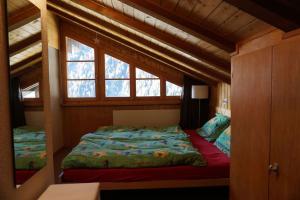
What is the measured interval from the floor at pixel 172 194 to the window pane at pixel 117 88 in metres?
2.60

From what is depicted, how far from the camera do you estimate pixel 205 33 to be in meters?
1.96

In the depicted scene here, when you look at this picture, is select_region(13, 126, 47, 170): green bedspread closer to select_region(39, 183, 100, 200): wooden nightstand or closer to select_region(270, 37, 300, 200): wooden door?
select_region(39, 183, 100, 200): wooden nightstand

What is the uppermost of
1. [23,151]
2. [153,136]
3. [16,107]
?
[16,107]

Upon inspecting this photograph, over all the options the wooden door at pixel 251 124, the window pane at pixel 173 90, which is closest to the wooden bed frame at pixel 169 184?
the wooden door at pixel 251 124

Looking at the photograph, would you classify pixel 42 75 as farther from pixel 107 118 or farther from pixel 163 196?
pixel 107 118

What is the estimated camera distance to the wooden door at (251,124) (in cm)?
136

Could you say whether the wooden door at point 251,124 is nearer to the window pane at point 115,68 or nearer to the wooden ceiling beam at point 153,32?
the wooden ceiling beam at point 153,32

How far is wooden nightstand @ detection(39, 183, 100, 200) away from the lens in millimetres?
1264

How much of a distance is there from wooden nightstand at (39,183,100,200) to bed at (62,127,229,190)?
1.16 metres

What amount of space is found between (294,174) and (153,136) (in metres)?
2.63

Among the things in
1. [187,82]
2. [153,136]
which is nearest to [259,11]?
[153,136]

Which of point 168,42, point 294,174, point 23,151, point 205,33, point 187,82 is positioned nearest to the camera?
point 294,174

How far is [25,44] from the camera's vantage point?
1.34 m

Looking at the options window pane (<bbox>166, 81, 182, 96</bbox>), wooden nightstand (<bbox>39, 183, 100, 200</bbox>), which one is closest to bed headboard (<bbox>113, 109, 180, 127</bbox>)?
window pane (<bbox>166, 81, 182, 96</bbox>)
